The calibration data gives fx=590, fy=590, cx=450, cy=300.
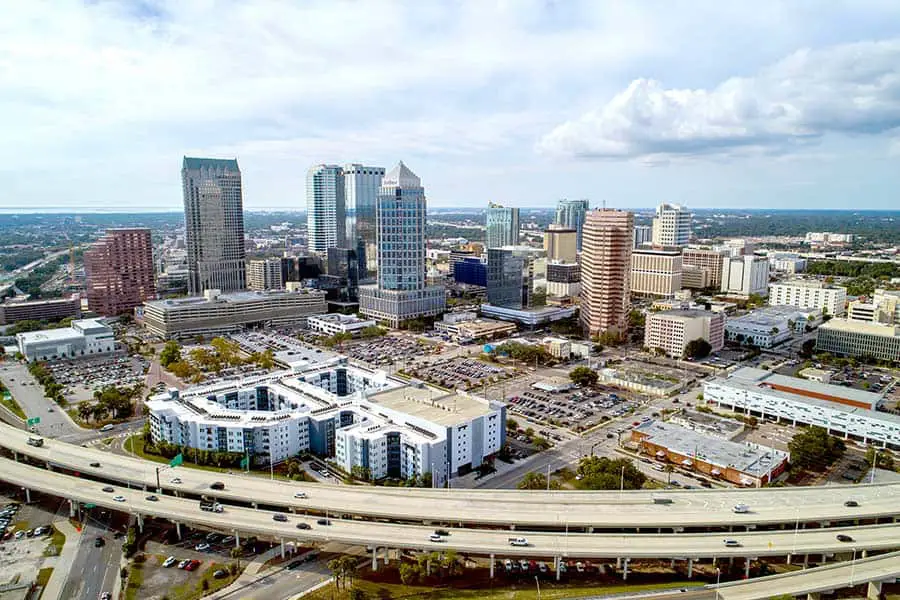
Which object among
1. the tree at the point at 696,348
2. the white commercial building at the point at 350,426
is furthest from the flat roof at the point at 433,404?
the tree at the point at 696,348

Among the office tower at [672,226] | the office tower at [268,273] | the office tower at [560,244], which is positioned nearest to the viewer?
the office tower at [268,273]

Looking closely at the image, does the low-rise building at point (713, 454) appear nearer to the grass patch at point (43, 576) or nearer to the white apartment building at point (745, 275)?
the grass patch at point (43, 576)

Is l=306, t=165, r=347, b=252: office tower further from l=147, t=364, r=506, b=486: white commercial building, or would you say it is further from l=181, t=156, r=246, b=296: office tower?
l=147, t=364, r=506, b=486: white commercial building

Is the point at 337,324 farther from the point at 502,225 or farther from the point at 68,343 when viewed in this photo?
the point at 502,225

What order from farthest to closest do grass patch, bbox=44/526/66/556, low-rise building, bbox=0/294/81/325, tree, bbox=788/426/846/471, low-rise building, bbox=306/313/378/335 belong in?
low-rise building, bbox=0/294/81/325 < low-rise building, bbox=306/313/378/335 < tree, bbox=788/426/846/471 < grass patch, bbox=44/526/66/556

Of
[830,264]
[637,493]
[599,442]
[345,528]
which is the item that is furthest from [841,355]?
[830,264]

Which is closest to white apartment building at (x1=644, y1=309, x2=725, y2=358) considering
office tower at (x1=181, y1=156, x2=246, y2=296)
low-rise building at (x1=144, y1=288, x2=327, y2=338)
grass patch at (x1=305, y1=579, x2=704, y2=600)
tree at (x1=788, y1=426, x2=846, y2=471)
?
tree at (x1=788, y1=426, x2=846, y2=471)

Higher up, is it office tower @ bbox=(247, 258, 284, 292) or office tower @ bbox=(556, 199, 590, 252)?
office tower @ bbox=(556, 199, 590, 252)
